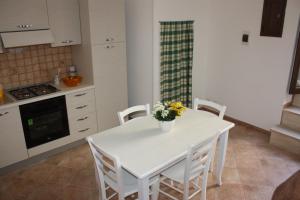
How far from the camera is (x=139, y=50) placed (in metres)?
4.20

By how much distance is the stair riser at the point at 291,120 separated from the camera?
3811mm

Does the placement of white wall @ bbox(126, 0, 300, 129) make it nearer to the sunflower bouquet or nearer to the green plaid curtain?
the green plaid curtain

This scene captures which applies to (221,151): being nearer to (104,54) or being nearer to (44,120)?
(104,54)

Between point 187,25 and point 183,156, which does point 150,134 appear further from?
point 187,25

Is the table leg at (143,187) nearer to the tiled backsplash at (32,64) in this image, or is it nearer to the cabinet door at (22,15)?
the cabinet door at (22,15)

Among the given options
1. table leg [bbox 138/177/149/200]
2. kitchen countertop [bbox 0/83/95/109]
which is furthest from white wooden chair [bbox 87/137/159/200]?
kitchen countertop [bbox 0/83/95/109]

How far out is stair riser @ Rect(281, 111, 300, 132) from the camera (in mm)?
3811

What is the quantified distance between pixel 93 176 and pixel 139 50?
196 cm

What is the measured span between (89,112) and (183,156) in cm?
196

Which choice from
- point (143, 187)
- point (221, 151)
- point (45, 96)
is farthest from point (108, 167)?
point (45, 96)

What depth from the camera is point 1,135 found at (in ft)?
10.3

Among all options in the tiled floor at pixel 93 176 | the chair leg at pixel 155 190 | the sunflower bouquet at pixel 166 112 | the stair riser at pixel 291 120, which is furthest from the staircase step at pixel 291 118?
the chair leg at pixel 155 190

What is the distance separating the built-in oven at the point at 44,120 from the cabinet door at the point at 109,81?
532 mm

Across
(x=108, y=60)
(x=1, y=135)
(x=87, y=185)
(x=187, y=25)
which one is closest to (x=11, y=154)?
(x=1, y=135)
